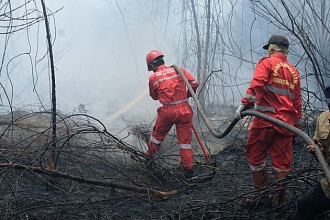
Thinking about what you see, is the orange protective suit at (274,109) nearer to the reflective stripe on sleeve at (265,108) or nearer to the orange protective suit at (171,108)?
the reflective stripe on sleeve at (265,108)

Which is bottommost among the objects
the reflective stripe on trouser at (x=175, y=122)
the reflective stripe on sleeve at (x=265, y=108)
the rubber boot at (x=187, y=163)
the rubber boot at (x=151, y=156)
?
the rubber boot at (x=187, y=163)

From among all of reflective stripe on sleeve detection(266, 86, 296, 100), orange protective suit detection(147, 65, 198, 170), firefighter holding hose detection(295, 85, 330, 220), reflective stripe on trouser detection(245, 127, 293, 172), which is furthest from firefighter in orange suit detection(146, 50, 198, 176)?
firefighter holding hose detection(295, 85, 330, 220)

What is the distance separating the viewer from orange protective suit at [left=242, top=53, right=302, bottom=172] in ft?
12.8

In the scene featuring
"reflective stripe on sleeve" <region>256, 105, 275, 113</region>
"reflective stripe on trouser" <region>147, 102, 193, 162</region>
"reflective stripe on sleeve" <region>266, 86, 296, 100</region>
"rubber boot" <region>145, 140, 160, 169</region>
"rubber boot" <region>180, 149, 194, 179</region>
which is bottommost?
"rubber boot" <region>180, 149, 194, 179</region>

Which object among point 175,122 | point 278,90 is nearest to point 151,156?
point 175,122

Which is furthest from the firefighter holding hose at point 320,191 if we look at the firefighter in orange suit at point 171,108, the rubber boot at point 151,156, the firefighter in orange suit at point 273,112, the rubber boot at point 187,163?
the firefighter in orange suit at point 171,108

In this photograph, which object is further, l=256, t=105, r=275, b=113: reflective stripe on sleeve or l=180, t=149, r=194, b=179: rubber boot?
l=180, t=149, r=194, b=179: rubber boot

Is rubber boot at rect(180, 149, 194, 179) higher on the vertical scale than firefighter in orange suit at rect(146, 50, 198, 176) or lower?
lower

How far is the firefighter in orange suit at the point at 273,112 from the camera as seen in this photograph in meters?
3.89

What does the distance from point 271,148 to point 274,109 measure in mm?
430

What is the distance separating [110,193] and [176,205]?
788 mm

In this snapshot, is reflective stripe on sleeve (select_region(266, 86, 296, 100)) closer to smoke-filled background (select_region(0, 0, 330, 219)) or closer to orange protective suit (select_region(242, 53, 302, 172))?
orange protective suit (select_region(242, 53, 302, 172))

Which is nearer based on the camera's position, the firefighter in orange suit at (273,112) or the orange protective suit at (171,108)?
the firefighter in orange suit at (273,112)

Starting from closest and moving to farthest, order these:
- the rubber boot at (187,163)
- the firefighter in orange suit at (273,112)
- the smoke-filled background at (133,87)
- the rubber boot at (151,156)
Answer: the firefighter in orange suit at (273,112) → the smoke-filled background at (133,87) → the rubber boot at (151,156) → the rubber boot at (187,163)
